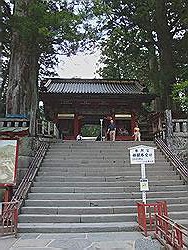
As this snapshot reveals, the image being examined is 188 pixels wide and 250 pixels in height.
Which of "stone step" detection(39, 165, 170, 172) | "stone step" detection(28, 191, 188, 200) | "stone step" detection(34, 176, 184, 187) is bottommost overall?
"stone step" detection(28, 191, 188, 200)

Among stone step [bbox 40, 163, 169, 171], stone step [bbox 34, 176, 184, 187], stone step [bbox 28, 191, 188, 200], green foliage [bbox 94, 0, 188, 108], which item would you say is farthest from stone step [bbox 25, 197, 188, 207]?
green foliage [bbox 94, 0, 188, 108]

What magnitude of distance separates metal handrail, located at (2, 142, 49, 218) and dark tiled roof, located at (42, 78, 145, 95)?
7438 millimetres

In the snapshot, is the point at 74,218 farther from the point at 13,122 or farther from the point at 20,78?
the point at 20,78

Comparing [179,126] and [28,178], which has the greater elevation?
[179,126]

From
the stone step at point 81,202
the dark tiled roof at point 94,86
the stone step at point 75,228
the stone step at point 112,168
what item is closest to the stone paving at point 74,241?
the stone step at point 75,228

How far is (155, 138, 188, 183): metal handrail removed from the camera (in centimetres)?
966

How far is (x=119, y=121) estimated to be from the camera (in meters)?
18.8

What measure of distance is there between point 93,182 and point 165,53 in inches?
408

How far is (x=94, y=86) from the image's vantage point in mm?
21109

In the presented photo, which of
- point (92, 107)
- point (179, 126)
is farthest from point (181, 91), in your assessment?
point (92, 107)

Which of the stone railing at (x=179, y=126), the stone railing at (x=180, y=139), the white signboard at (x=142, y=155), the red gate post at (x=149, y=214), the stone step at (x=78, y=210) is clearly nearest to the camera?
the red gate post at (x=149, y=214)

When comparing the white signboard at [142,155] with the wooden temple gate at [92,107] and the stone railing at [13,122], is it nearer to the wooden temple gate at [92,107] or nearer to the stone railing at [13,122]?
the stone railing at [13,122]

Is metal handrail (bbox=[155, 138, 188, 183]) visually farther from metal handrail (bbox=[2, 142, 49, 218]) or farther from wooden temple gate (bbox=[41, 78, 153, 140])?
wooden temple gate (bbox=[41, 78, 153, 140])

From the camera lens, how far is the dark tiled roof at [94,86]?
18.8m
